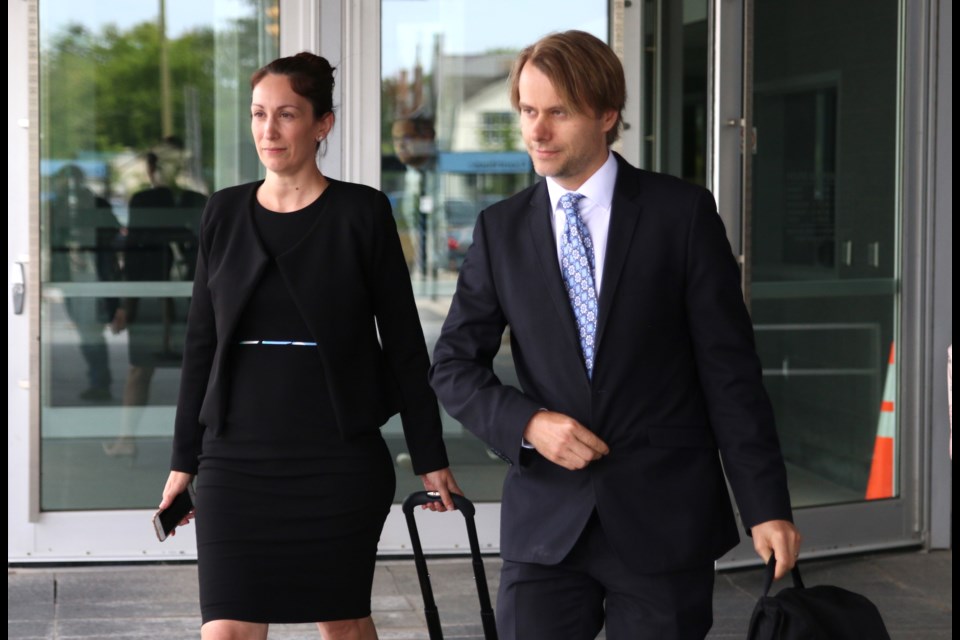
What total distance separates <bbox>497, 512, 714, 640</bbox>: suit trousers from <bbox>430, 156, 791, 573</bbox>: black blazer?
1.4 inches

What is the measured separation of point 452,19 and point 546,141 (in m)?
3.26

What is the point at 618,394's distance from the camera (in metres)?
2.41

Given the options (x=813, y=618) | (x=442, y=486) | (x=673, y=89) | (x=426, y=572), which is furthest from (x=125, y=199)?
(x=813, y=618)

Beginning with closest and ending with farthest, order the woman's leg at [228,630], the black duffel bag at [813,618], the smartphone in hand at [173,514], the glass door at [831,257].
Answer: the black duffel bag at [813,618] → the woman's leg at [228,630] → the smartphone in hand at [173,514] → the glass door at [831,257]

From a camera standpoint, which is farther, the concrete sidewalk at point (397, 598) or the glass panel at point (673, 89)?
the glass panel at point (673, 89)

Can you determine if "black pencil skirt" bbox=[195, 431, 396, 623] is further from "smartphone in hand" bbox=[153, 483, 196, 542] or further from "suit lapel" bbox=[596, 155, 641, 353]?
"suit lapel" bbox=[596, 155, 641, 353]

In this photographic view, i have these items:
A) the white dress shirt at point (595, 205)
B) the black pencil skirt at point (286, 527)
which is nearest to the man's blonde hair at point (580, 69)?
the white dress shirt at point (595, 205)

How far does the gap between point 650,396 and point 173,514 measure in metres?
1.35

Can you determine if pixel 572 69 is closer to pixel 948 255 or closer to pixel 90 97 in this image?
pixel 90 97

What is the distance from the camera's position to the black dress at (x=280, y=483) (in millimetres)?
3123

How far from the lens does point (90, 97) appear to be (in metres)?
5.40

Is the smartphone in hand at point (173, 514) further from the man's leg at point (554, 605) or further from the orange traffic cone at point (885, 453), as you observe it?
the orange traffic cone at point (885, 453)

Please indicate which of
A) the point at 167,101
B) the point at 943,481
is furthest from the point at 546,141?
the point at 943,481

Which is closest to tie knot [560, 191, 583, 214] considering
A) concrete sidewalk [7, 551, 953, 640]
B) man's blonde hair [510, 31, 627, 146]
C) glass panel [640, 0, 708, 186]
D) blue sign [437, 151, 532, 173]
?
man's blonde hair [510, 31, 627, 146]
